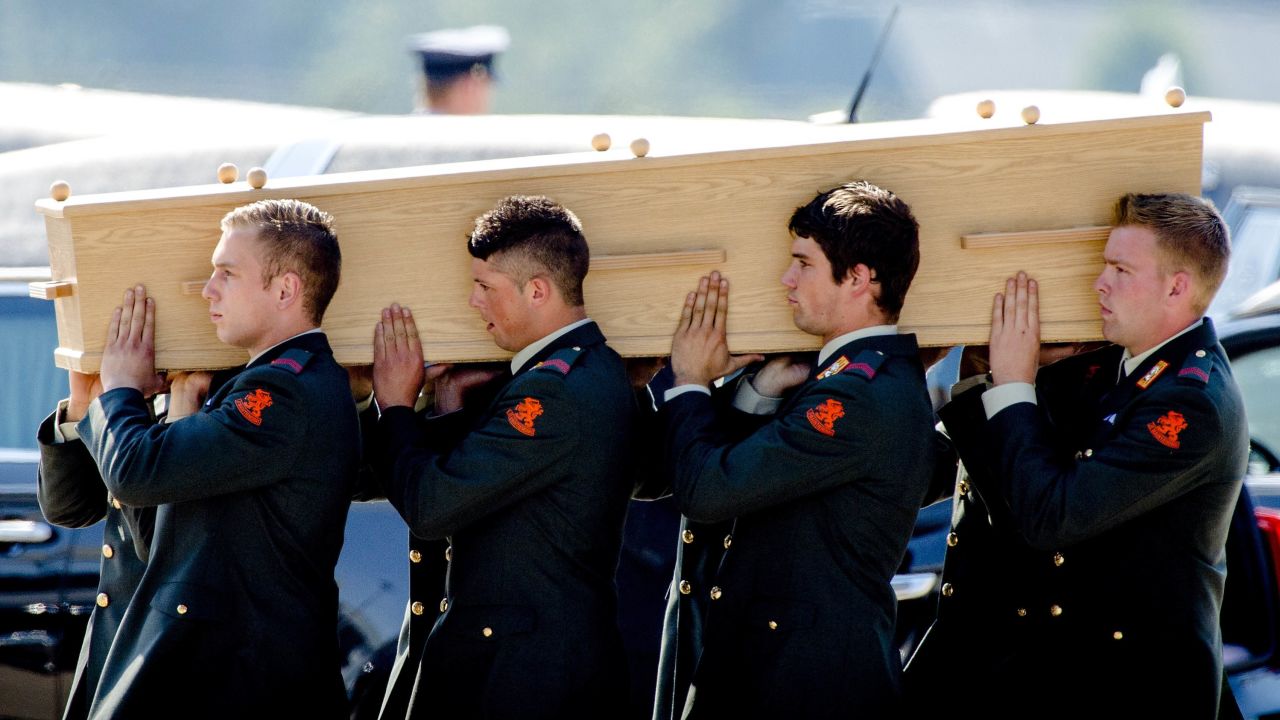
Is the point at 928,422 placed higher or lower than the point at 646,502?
higher

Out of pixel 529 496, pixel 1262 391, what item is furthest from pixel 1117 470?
pixel 1262 391

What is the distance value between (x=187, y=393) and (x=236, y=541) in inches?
17.0

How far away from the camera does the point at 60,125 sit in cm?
734

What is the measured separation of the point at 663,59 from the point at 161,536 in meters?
17.8

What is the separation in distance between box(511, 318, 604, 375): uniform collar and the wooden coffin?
0.48ft

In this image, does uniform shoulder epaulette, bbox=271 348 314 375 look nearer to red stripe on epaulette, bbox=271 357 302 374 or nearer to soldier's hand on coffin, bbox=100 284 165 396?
red stripe on epaulette, bbox=271 357 302 374

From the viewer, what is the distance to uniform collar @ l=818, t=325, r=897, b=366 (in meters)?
3.15

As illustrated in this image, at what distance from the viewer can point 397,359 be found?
3338 millimetres

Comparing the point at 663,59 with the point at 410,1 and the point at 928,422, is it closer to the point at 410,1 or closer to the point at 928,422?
the point at 410,1

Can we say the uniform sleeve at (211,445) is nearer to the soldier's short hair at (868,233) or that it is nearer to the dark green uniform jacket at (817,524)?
the dark green uniform jacket at (817,524)

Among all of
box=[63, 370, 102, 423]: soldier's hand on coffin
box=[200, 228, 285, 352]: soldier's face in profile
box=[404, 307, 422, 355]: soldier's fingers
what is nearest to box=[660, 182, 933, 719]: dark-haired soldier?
box=[404, 307, 422, 355]: soldier's fingers

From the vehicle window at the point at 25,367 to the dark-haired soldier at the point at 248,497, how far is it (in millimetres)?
1166

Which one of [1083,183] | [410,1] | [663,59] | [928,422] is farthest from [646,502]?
[410,1]

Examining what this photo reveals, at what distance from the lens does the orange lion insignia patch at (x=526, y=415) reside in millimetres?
3076
